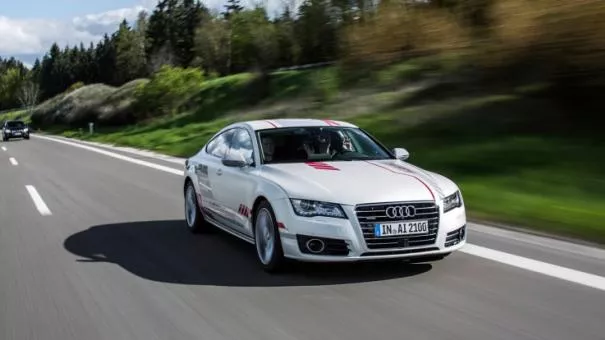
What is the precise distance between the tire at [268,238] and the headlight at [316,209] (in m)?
0.34

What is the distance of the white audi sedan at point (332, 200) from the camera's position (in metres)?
6.70

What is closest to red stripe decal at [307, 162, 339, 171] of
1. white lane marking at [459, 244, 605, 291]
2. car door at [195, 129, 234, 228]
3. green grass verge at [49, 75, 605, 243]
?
car door at [195, 129, 234, 228]

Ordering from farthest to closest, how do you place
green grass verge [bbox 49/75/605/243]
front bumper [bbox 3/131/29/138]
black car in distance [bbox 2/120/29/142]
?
1. black car in distance [bbox 2/120/29/142]
2. front bumper [bbox 3/131/29/138]
3. green grass verge [bbox 49/75/605/243]

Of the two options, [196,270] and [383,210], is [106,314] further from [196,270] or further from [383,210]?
[383,210]

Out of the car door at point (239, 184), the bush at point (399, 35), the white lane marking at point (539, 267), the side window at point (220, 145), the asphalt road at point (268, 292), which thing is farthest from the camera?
the bush at point (399, 35)

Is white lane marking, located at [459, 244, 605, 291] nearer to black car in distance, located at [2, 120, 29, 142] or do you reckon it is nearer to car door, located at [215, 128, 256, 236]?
car door, located at [215, 128, 256, 236]

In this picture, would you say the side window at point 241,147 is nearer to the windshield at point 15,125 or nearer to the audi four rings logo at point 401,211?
the audi four rings logo at point 401,211

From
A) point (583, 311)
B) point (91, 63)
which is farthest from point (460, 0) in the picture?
point (91, 63)

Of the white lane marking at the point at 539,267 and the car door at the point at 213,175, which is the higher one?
the car door at the point at 213,175

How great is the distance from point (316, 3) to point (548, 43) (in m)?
21.0

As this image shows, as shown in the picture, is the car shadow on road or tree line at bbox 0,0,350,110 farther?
tree line at bbox 0,0,350,110

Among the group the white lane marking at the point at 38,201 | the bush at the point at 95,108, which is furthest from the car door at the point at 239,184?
the bush at the point at 95,108

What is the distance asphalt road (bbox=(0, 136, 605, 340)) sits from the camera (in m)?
5.46

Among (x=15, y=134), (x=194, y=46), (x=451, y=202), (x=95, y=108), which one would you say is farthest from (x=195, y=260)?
(x=194, y=46)
